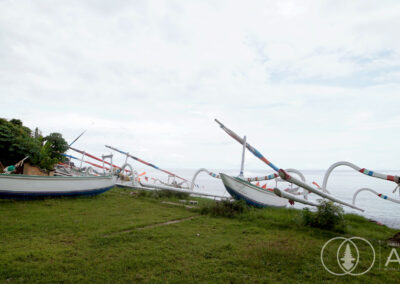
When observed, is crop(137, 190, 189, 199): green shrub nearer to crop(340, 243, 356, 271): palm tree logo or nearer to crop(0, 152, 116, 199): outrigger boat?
crop(0, 152, 116, 199): outrigger boat

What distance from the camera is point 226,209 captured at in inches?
416

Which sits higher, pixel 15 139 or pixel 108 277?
pixel 15 139

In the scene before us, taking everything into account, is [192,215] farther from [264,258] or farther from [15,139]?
[15,139]

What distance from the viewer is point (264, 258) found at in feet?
17.6

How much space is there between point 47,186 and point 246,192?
977 cm

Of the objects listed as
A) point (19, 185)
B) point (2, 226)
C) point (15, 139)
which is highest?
point (15, 139)

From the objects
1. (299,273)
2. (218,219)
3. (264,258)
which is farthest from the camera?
(218,219)

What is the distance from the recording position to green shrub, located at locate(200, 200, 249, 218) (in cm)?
1037

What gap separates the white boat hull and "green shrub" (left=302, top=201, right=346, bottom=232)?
4.26m

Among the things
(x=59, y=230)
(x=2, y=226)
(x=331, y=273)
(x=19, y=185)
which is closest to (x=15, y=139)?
(x=19, y=185)

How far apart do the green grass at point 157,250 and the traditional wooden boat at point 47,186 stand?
1877 millimetres

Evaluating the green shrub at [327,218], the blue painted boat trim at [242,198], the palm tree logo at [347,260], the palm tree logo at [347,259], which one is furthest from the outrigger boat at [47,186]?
the palm tree logo at [347,260]

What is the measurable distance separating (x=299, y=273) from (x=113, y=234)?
4723 millimetres

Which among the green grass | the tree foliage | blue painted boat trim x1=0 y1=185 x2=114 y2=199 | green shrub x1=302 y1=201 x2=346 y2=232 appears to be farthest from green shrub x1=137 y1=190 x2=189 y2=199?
green shrub x1=302 y1=201 x2=346 y2=232
